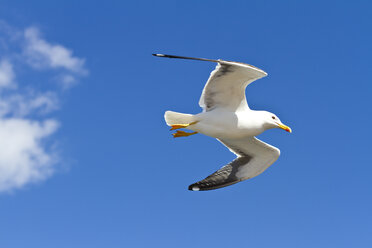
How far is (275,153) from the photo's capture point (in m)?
14.1

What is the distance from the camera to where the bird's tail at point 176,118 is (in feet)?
40.7

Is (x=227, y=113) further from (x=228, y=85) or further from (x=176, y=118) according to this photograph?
(x=176, y=118)

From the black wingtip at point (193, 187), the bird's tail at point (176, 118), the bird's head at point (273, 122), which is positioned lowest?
the black wingtip at point (193, 187)

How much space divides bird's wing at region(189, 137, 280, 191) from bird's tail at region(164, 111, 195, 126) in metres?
2.22

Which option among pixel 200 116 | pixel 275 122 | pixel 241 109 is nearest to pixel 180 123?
pixel 200 116

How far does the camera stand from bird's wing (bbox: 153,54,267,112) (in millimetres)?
11383

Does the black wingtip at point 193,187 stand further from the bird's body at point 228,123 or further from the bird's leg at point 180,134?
the bird's body at point 228,123

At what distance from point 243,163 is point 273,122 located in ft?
6.81

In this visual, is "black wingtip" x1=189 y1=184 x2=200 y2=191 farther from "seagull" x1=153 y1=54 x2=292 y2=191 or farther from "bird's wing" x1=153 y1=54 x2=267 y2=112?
"bird's wing" x1=153 y1=54 x2=267 y2=112

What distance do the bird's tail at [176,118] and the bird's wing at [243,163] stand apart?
222 cm

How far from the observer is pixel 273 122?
12.9 meters

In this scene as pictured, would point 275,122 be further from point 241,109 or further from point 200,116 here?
point 200,116

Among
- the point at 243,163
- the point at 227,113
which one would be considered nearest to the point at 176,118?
the point at 227,113

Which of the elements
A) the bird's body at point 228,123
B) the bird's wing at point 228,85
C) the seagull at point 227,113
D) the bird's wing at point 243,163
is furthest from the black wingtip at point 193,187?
the bird's wing at point 228,85
